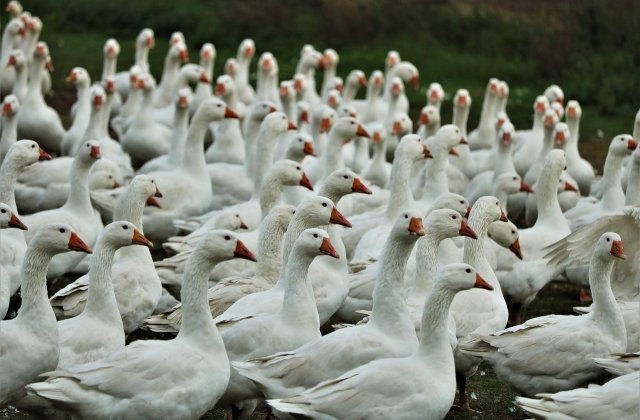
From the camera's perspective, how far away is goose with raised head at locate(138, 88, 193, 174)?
18.1 m

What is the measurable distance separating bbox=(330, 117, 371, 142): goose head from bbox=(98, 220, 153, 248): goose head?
6163mm

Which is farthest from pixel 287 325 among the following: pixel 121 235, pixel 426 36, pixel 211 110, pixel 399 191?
pixel 426 36

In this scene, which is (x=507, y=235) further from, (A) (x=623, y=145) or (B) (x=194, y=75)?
(B) (x=194, y=75)

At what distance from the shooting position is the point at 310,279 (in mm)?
12250

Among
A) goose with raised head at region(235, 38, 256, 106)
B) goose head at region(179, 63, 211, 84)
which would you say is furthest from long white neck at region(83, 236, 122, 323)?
goose with raised head at region(235, 38, 256, 106)

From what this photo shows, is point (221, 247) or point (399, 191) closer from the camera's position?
point (221, 247)

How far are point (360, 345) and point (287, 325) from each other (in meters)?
0.71

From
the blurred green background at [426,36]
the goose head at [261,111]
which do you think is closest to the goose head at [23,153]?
the goose head at [261,111]

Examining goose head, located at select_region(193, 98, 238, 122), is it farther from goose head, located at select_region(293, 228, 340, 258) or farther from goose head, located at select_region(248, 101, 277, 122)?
goose head, located at select_region(293, 228, 340, 258)

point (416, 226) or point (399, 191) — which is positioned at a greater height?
point (416, 226)

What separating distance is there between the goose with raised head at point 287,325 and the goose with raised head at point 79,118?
32.7 feet

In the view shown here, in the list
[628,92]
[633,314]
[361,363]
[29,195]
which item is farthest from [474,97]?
[361,363]

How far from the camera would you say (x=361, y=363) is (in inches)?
396

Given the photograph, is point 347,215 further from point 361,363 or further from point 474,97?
point 474,97
